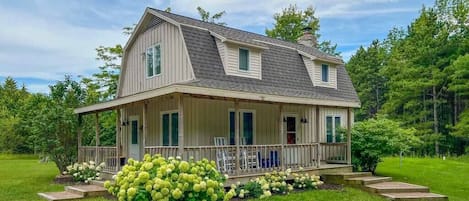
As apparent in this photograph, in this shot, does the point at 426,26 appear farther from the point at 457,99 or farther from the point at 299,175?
the point at 299,175

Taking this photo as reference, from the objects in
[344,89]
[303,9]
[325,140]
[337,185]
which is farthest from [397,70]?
[337,185]

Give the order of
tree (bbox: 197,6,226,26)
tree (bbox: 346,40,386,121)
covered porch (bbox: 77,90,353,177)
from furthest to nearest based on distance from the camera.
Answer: tree (bbox: 346,40,386,121)
tree (bbox: 197,6,226,26)
covered porch (bbox: 77,90,353,177)

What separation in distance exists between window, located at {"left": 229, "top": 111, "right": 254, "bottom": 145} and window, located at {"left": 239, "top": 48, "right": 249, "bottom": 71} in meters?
1.50

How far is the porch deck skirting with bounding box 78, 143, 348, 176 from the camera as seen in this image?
31.2 feet

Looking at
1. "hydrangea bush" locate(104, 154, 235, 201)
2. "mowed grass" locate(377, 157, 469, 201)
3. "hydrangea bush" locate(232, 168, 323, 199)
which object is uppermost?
"hydrangea bush" locate(104, 154, 235, 201)

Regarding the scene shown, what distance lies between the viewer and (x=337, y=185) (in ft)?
37.4

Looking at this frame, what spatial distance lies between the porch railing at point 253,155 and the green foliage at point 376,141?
6.78 ft

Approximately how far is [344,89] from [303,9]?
14553 mm

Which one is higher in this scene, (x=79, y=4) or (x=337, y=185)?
(x=79, y=4)

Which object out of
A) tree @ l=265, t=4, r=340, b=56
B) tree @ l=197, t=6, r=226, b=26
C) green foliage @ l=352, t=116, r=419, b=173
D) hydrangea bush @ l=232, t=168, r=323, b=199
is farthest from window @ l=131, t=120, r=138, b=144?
tree @ l=265, t=4, r=340, b=56

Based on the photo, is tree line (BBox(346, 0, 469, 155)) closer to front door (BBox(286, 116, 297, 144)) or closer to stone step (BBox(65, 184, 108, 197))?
front door (BBox(286, 116, 297, 144))


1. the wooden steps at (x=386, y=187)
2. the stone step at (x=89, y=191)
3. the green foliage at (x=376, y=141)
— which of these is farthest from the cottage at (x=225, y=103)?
the stone step at (x=89, y=191)

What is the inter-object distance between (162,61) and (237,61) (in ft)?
8.21

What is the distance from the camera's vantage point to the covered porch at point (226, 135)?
1001cm
